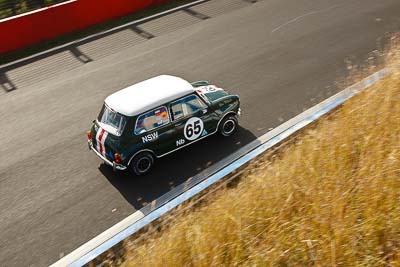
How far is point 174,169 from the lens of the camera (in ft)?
28.8

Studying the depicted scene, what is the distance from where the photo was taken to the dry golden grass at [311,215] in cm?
454

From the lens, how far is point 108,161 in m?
8.56

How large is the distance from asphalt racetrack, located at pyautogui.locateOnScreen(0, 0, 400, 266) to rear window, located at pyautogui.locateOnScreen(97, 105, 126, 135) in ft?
3.14

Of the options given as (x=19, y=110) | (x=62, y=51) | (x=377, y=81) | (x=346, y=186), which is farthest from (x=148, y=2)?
(x=346, y=186)

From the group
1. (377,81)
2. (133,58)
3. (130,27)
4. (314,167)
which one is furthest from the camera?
(130,27)

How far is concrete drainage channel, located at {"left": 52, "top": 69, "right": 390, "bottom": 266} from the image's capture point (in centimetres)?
676

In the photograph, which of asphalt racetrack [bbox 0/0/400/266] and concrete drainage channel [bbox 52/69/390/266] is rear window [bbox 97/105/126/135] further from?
concrete drainage channel [bbox 52/69/390/266]

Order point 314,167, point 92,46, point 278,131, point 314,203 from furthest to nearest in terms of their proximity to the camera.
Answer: point 92,46 → point 278,131 → point 314,167 → point 314,203

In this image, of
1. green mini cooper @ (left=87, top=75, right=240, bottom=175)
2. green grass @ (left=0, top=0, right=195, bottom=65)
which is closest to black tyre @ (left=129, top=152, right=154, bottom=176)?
green mini cooper @ (left=87, top=75, right=240, bottom=175)

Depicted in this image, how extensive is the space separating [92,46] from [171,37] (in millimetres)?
2681

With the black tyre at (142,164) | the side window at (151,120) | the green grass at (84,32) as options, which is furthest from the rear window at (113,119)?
the green grass at (84,32)

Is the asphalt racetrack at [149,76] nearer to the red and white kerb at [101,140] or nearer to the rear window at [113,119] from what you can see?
the red and white kerb at [101,140]

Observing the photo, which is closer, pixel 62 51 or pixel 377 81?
pixel 377 81

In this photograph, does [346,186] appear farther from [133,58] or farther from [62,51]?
[62,51]
